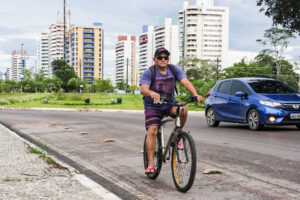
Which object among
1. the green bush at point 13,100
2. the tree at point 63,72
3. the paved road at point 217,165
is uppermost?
the tree at point 63,72

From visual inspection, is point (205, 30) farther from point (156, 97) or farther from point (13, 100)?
point (156, 97)

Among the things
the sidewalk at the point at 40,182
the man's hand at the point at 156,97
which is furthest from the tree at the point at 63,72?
the man's hand at the point at 156,97

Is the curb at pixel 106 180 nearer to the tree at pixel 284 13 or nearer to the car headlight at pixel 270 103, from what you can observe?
the car headlight at pixel 270 103

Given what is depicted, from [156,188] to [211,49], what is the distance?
606ft

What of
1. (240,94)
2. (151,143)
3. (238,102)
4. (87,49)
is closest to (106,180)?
(151,143)

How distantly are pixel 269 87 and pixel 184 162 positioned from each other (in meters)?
8.59

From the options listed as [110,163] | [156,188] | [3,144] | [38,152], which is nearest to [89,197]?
[156,188]

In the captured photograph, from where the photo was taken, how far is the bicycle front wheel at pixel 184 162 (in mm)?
4250

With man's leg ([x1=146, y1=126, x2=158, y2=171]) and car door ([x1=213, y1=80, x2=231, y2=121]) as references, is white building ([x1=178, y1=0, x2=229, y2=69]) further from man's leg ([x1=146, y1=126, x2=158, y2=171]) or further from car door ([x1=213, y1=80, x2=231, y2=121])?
man's leg ([x1=146, y1=126, x2=158, y2=171])

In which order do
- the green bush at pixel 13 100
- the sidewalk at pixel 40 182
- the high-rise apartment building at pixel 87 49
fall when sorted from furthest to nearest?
the high-rise apartment building at pixel 87 49 < the green bush at pixel 13 100 < the sidewalk at pixel 40 182

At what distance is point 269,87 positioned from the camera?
1227 centimetres

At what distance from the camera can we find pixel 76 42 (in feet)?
607

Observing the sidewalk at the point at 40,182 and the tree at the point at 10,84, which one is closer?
the sidewalk at the point at 40,182

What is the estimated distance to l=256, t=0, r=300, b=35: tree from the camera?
18164mm
